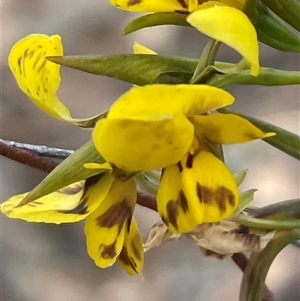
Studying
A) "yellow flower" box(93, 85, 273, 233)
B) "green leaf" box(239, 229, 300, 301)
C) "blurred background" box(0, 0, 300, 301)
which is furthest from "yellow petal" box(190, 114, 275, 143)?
"blurred background" box(0, 0, 300, 301)

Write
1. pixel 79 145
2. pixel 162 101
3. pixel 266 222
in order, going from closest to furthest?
pixel 162 101, pixel 266 222, pixel 79 145

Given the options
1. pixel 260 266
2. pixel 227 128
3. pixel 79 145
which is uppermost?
pixel 227 128

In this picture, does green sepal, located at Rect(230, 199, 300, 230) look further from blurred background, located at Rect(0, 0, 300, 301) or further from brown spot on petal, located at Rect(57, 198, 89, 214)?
blurred background, located at Rect(0, 0, 300, 301)

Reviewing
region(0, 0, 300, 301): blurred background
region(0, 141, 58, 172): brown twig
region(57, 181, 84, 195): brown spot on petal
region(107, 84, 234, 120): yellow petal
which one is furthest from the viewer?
region(0, 0, 300, 301): blurred background

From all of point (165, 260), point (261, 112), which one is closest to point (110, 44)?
point (261, 112)

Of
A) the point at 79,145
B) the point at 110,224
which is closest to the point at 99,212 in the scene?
the point at 110,224

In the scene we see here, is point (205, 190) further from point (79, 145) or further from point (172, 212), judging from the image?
point (79, 145)
